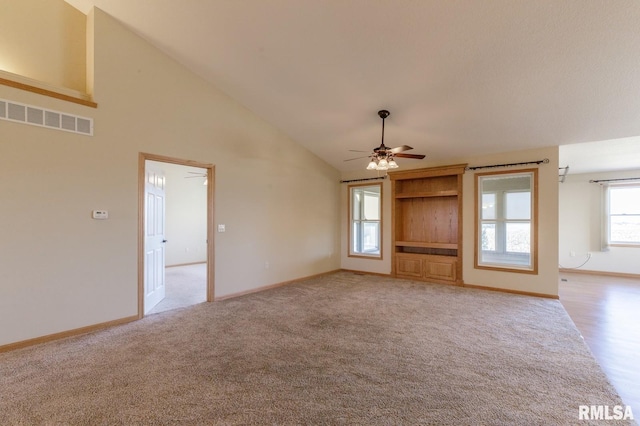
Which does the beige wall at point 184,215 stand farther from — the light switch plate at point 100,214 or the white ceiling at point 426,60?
the light switch plate at point 100,214

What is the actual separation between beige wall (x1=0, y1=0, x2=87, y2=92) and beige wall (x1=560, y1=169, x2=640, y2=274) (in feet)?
34.7

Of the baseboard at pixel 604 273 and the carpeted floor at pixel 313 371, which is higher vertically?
the carpeted floor at pixel 313 371

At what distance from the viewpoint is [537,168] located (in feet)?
16.6

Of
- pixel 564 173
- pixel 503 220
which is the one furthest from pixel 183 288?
pixel 564 173

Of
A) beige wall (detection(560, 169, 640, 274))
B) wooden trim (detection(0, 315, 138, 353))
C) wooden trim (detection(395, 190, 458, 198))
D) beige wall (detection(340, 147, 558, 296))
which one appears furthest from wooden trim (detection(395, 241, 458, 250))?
wooden trim (detection(0, 315, 138, 353))

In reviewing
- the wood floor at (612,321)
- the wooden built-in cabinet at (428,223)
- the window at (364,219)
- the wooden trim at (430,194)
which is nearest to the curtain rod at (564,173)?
the wood floor at (612,321)

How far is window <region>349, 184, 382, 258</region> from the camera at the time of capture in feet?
23.8

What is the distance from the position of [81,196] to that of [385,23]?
397 cm

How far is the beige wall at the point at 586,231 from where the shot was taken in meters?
6.93

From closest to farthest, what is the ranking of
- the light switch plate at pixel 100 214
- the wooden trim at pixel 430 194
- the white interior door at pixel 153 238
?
1. the light switch plate at pixel 100 214
2. the white interior door at pixel 153 238
3. the wooden trim at pixel 430 194

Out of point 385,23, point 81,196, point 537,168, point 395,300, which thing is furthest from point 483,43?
point 81,196

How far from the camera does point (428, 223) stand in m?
6.46

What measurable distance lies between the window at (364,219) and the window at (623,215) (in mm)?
5810

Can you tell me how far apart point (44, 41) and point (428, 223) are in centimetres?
696
